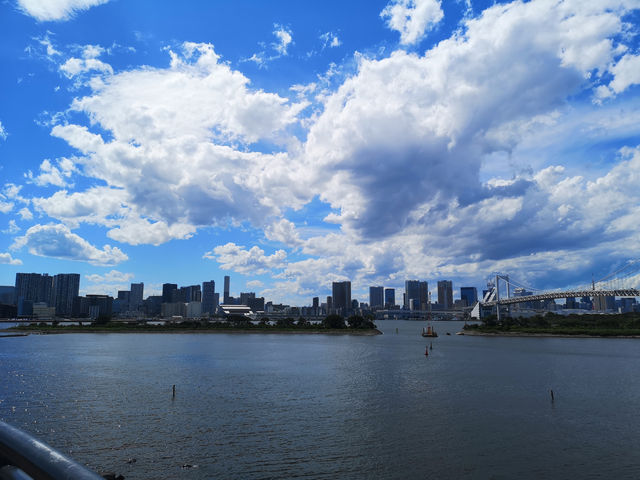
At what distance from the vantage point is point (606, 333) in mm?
142250

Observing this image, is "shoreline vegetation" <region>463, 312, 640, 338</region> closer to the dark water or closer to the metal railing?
the dark water

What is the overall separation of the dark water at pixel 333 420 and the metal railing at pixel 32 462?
21468mm

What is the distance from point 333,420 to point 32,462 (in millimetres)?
32688

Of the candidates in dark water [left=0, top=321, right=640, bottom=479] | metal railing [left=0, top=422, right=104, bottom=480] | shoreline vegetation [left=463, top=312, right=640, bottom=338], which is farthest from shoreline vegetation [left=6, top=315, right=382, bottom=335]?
metal railing [left=0, top=422, right=104, bottom=480]

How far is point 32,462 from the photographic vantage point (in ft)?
11.6

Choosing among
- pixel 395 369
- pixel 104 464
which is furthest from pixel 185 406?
pixel 395 369

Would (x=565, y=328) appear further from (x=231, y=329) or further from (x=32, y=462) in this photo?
(x=32, y=462)

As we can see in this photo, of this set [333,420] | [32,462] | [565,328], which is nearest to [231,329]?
[565,328]

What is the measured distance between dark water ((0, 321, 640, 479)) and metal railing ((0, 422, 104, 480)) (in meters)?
21.5

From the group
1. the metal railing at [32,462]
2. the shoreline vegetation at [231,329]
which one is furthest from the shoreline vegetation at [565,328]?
the metal railing at [32,462]

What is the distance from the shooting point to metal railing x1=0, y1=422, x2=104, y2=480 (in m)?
3.32

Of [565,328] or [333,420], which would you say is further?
[565,328]

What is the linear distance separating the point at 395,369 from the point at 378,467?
136ft

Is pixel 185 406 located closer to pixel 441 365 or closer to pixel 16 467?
pixel 16 467
